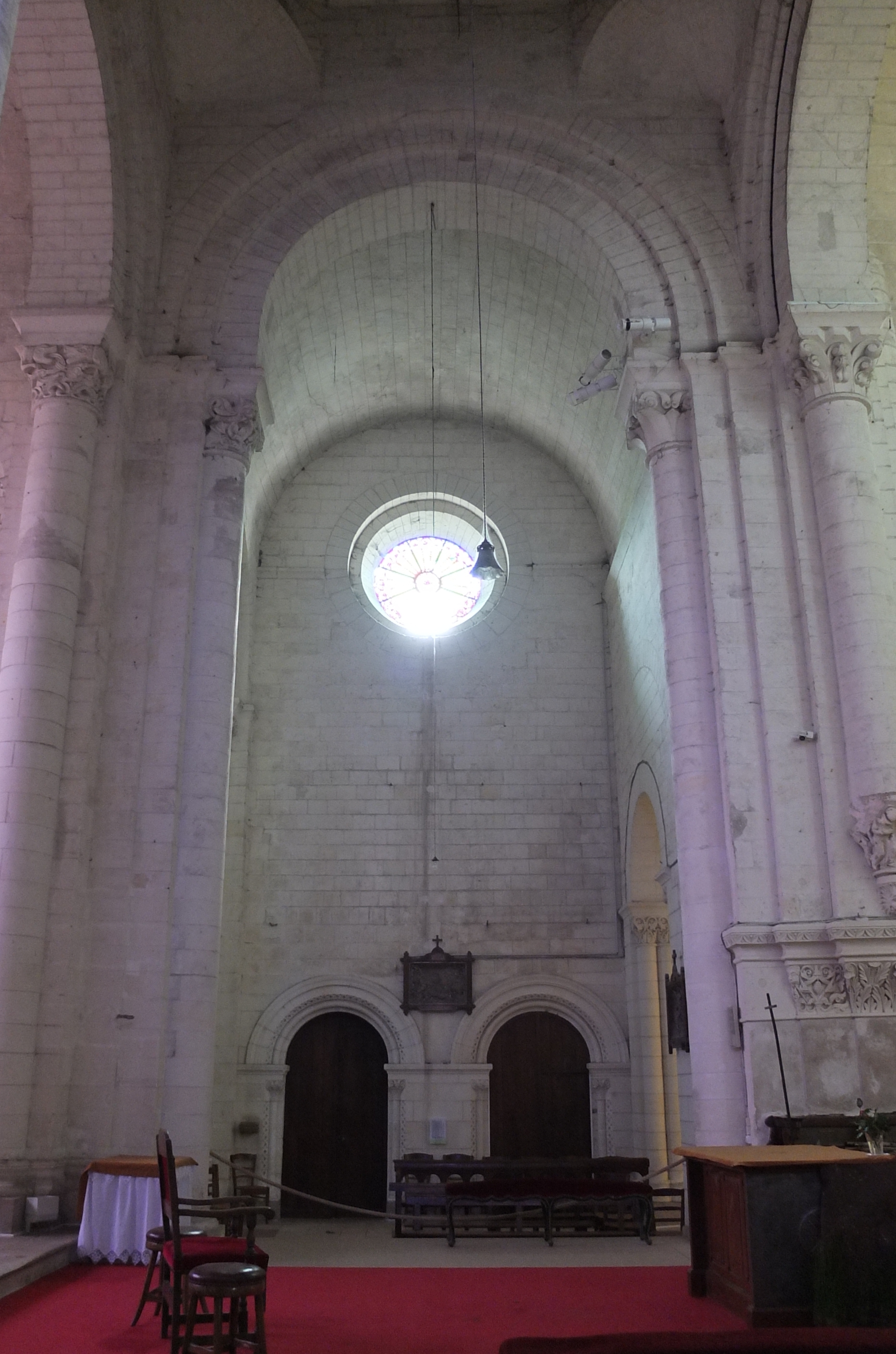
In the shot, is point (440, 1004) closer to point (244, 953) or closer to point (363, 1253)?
point (244, 953)

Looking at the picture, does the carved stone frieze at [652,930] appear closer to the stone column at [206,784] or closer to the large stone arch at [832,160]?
the stone column at [206,784]

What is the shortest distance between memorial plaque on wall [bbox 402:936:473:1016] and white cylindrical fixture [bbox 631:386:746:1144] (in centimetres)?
472

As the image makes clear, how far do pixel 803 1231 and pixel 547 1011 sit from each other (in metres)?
8.79

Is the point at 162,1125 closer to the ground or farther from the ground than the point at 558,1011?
closer to the ground

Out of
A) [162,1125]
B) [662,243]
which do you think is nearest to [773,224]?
[662,243]

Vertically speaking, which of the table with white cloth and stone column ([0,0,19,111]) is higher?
stone column ([0,0,19,111])

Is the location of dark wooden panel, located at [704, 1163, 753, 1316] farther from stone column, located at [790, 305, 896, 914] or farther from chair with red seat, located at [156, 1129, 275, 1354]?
stone column, located at [790, 305, 896, 914]

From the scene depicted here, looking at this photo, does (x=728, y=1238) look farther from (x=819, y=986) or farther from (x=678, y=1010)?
(x=678, y=1010)

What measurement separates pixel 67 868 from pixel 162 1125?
7.08 feet

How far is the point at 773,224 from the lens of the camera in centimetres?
1116

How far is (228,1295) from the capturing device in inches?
194

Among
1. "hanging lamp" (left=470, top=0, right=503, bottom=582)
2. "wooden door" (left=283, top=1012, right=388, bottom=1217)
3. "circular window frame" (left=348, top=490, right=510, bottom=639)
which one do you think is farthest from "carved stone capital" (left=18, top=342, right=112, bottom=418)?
"wooden door" (left=283, top=1012, right=388, bottom=1217)

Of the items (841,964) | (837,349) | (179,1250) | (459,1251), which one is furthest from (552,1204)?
(837,349)

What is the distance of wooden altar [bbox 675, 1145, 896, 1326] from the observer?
18.5 ft
